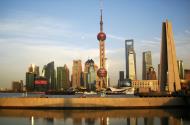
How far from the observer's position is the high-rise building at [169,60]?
237 feet

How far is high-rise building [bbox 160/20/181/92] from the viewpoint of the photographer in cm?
7219

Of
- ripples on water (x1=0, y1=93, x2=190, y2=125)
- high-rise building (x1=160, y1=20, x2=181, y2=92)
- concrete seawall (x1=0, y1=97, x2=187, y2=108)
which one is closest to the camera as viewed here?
ripples on water (x1=0, y1=93, x2=190, y2=125)

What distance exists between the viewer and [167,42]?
72.3m

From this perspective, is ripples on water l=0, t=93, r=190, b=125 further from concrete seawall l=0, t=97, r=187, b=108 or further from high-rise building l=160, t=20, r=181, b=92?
high-rise building l=160, t=20, r=181, b=92

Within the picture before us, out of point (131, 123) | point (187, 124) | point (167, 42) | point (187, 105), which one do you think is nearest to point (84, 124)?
point (131, 123)

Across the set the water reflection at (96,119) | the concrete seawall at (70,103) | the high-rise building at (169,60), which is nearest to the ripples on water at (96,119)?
the water reflection at (96,119)

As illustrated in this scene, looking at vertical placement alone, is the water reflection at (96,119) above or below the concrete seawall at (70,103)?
below

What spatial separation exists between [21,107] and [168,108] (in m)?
28.7

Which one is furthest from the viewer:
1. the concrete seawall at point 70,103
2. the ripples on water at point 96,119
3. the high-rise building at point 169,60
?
the high-rise building at point 169,60

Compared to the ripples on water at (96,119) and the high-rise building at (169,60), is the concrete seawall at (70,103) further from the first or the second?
the high-rise building at (169,60)

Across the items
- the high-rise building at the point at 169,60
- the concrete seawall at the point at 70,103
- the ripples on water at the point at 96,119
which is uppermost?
the high-rise building at the point at 169,60

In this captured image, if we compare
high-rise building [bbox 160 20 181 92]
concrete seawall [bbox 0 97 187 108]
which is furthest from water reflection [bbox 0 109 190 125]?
high-rise building [bbox 160 20 181 92]

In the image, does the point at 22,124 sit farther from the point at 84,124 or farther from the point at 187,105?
the point at 187,105

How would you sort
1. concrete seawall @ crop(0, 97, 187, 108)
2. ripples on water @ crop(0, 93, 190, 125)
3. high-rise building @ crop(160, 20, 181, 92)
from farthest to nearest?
high-rise building @ crop(160, 20, 181, 92)
concrete seawall @ crop(0, 97, 187, 108)
ripples on water @ crop(0, 93, 190, 125)
